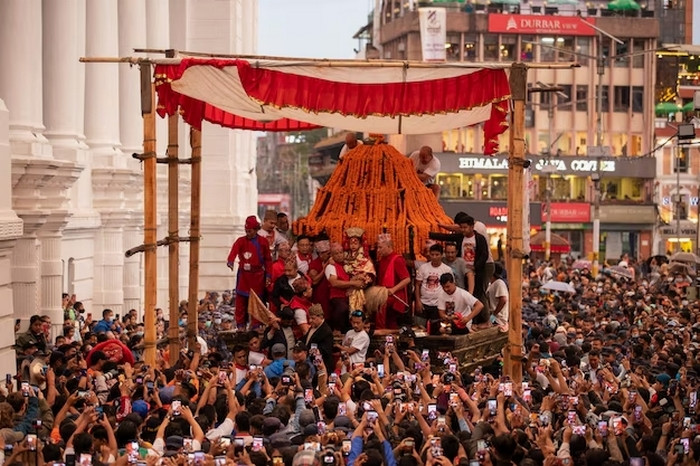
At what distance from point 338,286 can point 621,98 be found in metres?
72.9

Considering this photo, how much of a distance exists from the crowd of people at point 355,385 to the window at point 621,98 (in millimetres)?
65538

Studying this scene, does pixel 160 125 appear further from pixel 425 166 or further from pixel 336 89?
pixel 336 89

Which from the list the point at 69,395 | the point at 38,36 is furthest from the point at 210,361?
the point at 38,36

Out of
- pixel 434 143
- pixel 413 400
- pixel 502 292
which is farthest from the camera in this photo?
pixel 434 143

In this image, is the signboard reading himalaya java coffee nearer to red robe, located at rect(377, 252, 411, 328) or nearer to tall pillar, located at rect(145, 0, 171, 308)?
tall pillar, located at rect(145, 0, 171, 308)

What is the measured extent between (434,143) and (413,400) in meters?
73.2

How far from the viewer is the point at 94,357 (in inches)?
765

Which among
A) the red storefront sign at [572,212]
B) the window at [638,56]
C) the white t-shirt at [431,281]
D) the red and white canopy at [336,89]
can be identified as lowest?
the red storefront sign at [572,212]

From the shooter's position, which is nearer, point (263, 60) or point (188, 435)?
point (188, 435)

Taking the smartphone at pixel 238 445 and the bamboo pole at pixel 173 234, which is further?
the bamboo pole at pixel 173 234

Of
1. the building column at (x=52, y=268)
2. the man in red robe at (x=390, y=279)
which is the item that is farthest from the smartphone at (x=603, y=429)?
the building column at (x=52, y=268)

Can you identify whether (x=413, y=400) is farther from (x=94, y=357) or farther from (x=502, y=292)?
(x=502, y=292)

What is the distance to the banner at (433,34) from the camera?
267 ft

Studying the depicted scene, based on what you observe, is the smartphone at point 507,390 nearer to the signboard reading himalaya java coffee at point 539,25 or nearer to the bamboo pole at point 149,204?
the bamboo pole at point 149,204
